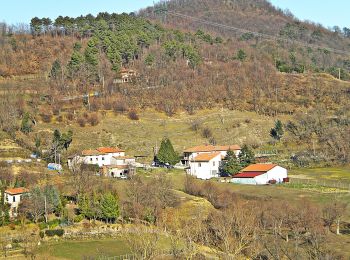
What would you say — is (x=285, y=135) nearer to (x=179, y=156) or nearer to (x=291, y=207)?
(x=179, y=156)

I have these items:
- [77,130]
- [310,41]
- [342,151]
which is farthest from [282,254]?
[310,41]

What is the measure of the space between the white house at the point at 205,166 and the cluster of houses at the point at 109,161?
583 centimetres

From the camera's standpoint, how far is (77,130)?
61875mm

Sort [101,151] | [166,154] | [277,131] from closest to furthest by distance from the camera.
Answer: [166,154] < [101,151] < [277,131]

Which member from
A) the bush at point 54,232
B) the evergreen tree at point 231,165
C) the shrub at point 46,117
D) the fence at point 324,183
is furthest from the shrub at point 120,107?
the bush at point 54,232

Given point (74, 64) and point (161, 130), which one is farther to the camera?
point (74, 64)

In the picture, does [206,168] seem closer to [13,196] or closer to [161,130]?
[161,130]

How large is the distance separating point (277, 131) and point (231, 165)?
14.4 m

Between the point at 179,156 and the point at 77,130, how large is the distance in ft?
39.6

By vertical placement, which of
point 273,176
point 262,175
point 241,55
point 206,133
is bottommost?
point 273,176

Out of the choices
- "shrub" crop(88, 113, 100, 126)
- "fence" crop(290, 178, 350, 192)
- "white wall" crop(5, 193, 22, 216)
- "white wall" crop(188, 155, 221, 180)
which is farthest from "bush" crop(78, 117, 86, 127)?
"fence" crop(290, 178, 350, 192)

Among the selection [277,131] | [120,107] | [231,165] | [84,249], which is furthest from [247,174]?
[120,107]

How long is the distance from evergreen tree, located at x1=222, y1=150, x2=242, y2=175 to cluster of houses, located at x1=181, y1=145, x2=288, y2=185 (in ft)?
3.03

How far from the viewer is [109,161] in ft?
181
